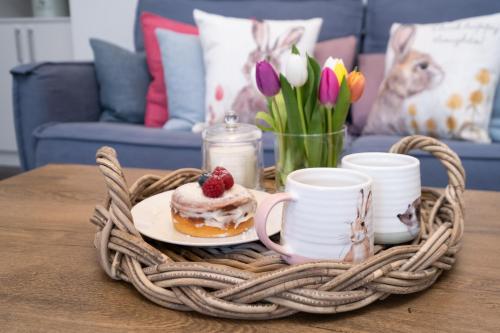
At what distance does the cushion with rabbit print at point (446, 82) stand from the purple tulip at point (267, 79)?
1018mm

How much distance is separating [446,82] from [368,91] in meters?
0.35

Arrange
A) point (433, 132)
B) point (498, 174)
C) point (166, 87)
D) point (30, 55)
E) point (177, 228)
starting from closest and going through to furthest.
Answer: point (177, 228)
point (498, 174)
point (433, 132)
point (166, 87)
point (30, 55)

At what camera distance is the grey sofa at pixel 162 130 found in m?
1.54

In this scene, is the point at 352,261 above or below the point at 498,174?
above

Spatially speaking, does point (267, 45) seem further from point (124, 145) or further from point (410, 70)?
point (124, 145)

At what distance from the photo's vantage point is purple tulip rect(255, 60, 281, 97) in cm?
75

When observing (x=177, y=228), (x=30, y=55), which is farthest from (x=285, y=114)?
(x=30, y=55)

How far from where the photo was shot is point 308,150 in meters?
0.80

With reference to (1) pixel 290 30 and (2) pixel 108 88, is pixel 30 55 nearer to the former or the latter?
(2) pixel 108 88

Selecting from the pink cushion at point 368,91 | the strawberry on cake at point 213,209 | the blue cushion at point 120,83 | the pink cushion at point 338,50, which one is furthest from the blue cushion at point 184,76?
the strawberry on cake at point 213,209

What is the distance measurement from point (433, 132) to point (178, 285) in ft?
4.41

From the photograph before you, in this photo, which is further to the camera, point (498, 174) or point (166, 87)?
point (166, 87)

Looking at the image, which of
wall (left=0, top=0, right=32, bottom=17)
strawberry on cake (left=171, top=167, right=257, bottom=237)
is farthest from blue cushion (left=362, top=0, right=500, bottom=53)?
wall (left=0, top=0, right=32, bottom=17)

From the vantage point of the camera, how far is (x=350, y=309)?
501 millimetres
